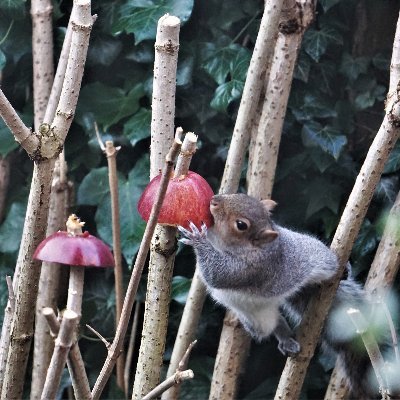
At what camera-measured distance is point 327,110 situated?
A: 2.04 metres

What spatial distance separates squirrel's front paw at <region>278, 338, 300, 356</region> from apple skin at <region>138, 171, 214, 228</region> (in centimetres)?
56

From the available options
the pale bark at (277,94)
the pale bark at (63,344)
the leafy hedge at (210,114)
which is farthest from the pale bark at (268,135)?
the pale bark at (63,344)

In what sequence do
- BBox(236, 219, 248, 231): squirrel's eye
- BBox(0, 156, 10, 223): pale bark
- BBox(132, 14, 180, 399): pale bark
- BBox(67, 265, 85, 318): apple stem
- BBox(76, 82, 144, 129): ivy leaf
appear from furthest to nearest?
1. BBox(0, 156, 10, 223): pale bark
2. BBox(76, 82, 144, 129): ivy leaf
3. BBox(236, 219, 248, 231): squirrel's eye
4. BBox(132, 14, 180, 399): pale bark
5. BBox(67, 265, 85, 318): apple stem

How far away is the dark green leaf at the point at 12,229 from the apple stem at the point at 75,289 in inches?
54.0

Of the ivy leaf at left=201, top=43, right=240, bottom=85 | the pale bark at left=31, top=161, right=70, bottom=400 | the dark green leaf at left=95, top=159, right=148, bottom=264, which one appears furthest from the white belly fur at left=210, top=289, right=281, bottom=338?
the ivy leaf at left=201, top=43, right=240, bottom=85

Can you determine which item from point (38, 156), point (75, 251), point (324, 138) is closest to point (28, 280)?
point (38, 156)

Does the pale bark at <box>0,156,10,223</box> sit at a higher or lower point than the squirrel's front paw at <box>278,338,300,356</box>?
higher

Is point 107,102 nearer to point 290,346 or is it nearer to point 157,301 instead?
point 290,346

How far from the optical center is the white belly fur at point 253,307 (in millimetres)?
1686

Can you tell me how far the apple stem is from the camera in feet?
2.83

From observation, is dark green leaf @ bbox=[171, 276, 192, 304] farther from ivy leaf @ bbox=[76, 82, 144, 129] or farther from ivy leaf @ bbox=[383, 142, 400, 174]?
ivy leaf @ bbox=[383, 142, 400, 174]

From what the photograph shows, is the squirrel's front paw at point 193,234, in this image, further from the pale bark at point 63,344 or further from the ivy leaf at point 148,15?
the ivy leaf at point 148,15

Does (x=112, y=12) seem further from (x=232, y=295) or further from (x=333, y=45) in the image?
(x=232, y=295)

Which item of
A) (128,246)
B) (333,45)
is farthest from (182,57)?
(128,246)
